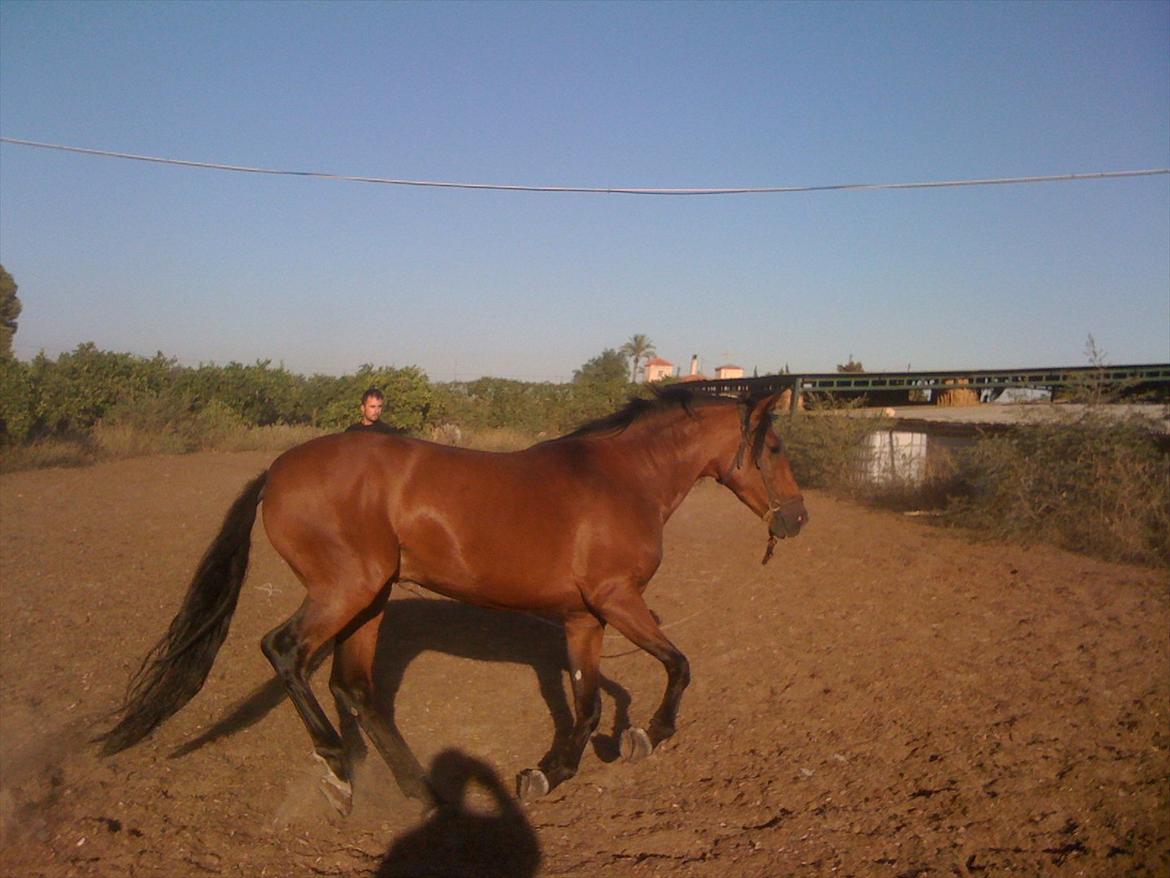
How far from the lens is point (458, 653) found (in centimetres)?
693

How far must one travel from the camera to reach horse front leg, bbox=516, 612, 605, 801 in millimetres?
4469

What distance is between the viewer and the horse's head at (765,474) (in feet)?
17.7

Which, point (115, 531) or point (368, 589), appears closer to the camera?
point (368, 589)

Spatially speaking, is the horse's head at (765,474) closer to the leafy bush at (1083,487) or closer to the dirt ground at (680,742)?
the dirt ground at (680,742)

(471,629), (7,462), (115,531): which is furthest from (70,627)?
(7,462)

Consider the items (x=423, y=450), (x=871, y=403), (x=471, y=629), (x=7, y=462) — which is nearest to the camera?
(x=423, y=450)

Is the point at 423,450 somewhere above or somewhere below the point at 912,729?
above

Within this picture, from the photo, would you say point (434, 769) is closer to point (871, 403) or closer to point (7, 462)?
point (7, 462)

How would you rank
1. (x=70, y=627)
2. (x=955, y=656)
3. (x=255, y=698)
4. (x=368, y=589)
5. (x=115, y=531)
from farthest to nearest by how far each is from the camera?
1. (x=115, y=531)
2. (x=70, y=627)
3. (x=955, y=656)
4. (x=255, y=698)
5. (x=368, y=589)

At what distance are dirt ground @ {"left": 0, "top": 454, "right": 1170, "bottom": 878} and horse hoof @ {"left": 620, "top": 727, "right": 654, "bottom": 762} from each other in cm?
8

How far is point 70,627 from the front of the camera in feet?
22.6

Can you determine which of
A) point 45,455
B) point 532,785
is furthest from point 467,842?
point 45,455

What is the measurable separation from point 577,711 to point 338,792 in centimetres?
130

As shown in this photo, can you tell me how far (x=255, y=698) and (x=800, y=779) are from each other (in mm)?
3431
